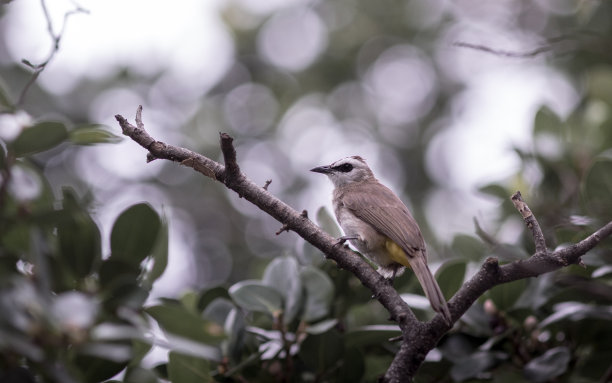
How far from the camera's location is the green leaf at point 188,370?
1977 mm

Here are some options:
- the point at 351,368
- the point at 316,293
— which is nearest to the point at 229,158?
the point at 316,293

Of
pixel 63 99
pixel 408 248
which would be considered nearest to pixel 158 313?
pixel 408 248

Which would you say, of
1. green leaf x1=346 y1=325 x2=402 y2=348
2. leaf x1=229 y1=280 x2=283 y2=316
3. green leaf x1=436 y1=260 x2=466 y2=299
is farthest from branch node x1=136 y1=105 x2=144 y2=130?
green leaf x1=436 y1=260 x2=466 y2=299

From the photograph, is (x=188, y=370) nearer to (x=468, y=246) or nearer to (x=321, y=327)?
(x=321, y=327)

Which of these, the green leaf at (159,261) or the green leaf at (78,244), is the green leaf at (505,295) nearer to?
the green leaf at (159,261)

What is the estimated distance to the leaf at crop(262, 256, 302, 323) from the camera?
2.26 metres

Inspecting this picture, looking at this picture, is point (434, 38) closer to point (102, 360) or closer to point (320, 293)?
point (320, 293)

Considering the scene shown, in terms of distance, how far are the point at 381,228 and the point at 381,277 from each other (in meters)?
1.38

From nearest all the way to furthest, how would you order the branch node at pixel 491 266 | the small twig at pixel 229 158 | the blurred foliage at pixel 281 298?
1. the blurred foliage at pixel 281 298
2. the branch node at pixel 491 266
3. the small twig at pixel 229 158

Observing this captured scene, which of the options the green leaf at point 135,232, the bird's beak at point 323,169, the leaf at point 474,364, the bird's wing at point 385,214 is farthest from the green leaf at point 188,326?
the bird's beak at point 323,169

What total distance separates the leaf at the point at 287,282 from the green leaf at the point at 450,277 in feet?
1.93

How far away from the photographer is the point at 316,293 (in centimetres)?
233

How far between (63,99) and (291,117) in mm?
2680

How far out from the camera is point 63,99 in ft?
19.5
